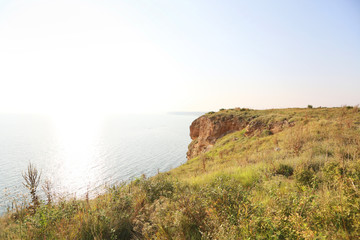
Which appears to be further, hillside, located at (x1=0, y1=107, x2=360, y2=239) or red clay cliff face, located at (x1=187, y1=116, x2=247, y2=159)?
red clay cliff face, located at (x1=187, y1=116, x2=247, y2=159)

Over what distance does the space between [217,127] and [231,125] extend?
2.34 m

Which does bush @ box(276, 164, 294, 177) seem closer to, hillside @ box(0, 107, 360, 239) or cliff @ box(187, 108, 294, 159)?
hillside @ box(0, 107, 360, 239)

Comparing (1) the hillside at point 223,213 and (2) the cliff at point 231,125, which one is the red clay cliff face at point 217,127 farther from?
(1) the hillside at point 223,213

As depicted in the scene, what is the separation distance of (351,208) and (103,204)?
487cm

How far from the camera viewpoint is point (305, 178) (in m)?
4.22

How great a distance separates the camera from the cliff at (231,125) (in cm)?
1892

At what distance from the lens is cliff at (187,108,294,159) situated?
62.1 ft

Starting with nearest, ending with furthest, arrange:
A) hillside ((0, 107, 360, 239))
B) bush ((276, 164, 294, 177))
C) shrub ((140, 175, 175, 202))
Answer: hillside ((0, 107, 360, 239)) < shrub ((140, 175, 175, 202)) < bush ((276, 164, 294, 177))

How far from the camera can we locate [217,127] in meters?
26.8

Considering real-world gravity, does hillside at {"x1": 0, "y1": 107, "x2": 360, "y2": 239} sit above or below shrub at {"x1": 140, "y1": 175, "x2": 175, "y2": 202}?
above

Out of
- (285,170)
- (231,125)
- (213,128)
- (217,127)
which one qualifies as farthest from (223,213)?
(213,128)

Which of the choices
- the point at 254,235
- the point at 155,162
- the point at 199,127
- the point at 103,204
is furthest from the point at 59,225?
the point at 155,162

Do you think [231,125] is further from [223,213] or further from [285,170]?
[223,213]

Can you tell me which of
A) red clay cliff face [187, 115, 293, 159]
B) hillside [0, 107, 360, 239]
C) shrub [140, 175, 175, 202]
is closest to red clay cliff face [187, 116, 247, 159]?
red clay cliff face [187, 115, 293, 159]
